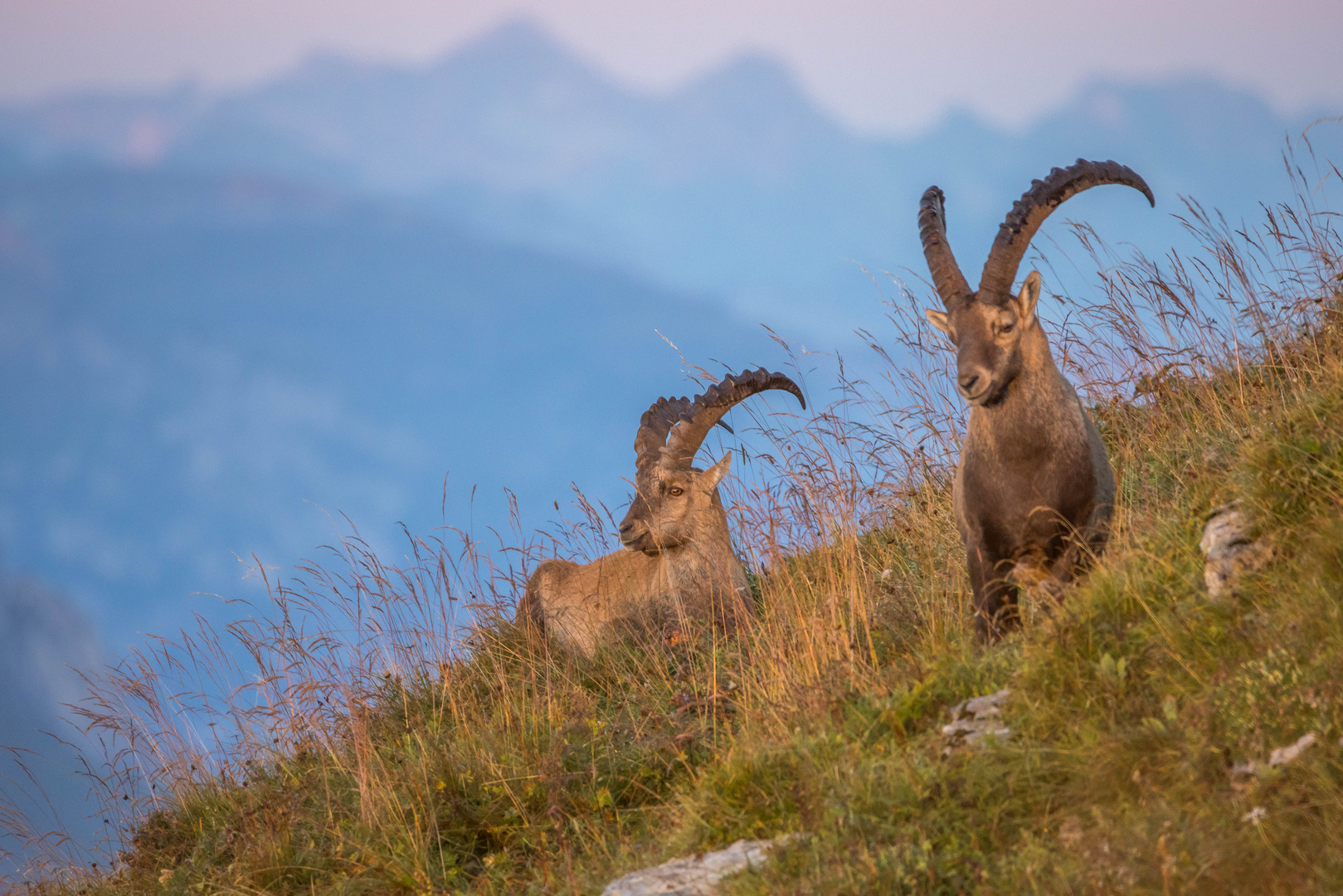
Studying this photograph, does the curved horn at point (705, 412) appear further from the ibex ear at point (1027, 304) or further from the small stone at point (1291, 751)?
the small stone at point (1291, 751)

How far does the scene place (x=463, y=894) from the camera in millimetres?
5273

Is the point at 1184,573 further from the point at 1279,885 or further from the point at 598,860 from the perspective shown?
the point at 598,860

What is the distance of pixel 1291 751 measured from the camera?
342cm

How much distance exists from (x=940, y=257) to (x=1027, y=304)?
2.06ft

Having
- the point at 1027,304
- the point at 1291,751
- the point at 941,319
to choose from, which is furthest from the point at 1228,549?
the point at 941,319

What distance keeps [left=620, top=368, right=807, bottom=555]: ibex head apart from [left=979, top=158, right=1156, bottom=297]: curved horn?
11.5 ft

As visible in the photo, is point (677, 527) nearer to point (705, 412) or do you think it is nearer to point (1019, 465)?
point (705, 412)

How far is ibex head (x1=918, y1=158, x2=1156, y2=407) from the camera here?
5.74 m

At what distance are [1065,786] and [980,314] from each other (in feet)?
9.67

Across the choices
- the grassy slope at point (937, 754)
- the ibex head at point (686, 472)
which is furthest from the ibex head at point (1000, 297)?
the ibex head at point (686, 472)

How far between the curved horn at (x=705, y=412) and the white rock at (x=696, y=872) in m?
5.20

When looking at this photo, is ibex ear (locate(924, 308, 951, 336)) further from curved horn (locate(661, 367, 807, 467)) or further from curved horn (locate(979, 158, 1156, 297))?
curved horn (locate(661, 367, 807, 467))

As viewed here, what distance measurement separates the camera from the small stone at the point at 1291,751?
11.1 ft

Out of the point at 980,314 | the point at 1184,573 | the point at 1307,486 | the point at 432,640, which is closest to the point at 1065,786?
the point at 1184,573
